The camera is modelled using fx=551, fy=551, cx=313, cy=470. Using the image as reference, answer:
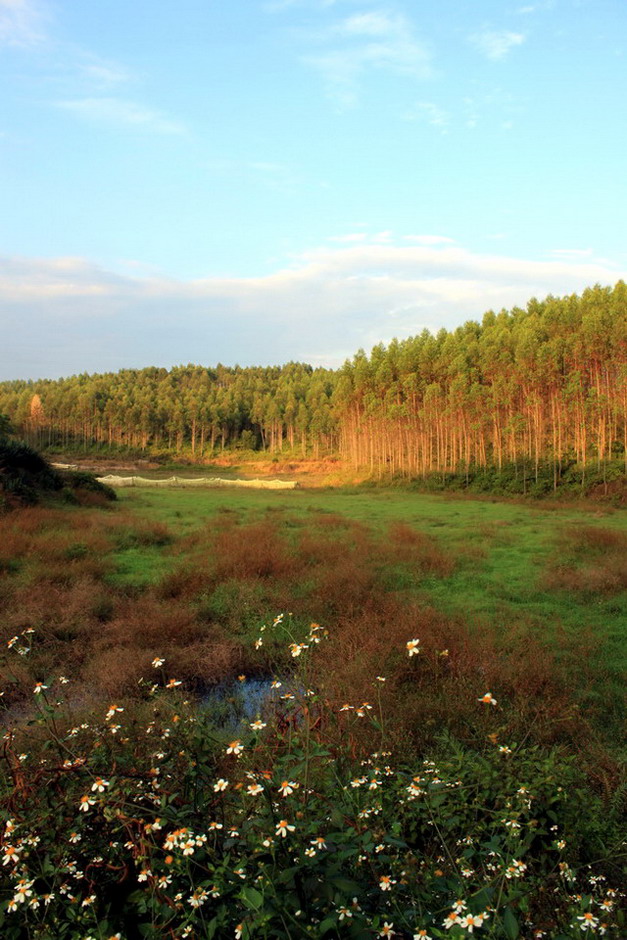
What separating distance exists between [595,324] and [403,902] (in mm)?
49544

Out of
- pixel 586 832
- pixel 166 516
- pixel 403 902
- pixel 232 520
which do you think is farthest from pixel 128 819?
pixel 166 516

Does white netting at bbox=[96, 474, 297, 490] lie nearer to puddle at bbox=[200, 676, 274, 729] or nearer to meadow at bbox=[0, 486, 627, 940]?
meadow at bbox=[0, 486, 627, 940]

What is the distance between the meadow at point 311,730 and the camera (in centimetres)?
244

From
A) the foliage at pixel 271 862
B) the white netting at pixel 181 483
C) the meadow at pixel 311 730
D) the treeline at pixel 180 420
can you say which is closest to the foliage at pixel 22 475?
the meadow at pixel 311 730

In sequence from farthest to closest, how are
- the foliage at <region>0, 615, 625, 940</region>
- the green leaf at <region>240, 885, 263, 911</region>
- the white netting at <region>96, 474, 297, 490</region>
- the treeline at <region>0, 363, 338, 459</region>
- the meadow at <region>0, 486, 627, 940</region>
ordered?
the treeline at <region>0, 363, 338, 459</region> → the white netting at <region>96, 474, 297, 490</region> → the meadow at <region>0, 486, 627, 940</region> → the foliage at <region>0, 615, 625, 940</region> → the green leaf at <region>240, 885, 263, 911</region>

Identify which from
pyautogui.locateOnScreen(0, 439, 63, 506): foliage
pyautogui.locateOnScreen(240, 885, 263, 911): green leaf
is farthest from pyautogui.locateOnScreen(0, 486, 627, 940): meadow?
pyautogui.locateOnScreen(0, 439, 63, 506): foliage

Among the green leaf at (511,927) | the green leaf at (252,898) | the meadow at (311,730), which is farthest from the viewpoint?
the meadow at (311,730)

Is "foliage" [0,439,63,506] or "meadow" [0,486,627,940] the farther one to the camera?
"foliage" [0,439,63,506]

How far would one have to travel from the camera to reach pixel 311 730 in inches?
201

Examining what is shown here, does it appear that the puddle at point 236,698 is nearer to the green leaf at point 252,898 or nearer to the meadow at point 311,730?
the meadow at point 311,730

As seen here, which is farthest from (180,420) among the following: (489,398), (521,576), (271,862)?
(271,862)

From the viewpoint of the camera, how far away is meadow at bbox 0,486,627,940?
2438 mm

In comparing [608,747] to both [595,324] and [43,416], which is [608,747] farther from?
[43,416]

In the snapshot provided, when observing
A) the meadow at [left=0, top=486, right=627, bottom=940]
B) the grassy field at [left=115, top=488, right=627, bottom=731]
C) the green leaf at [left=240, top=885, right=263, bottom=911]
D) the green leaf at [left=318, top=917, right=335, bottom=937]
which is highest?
the green leaf at [left=240, top=885, right=263, bottom=911]
